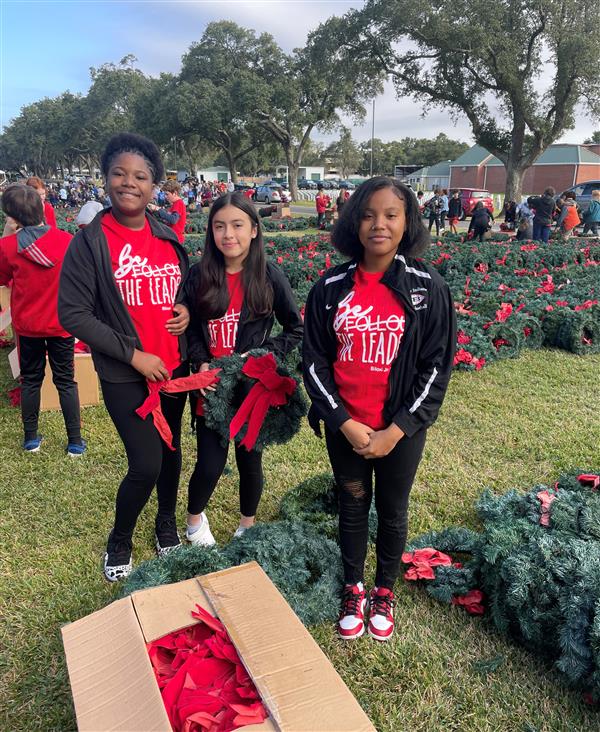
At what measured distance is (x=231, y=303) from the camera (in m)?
2.55

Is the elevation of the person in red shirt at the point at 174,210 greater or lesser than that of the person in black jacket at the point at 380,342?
greater

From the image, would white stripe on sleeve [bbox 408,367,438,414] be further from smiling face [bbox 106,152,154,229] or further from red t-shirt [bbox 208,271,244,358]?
smiling face [bbox 106,152,154,229]

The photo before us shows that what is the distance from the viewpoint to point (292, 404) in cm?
259

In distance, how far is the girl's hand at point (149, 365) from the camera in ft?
7.45

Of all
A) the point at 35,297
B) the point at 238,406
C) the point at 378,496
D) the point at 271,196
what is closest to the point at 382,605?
the point at 378,496

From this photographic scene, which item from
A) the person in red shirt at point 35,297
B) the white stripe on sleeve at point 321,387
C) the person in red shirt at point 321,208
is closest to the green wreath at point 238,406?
the white stripe on sleeve at point 321,387

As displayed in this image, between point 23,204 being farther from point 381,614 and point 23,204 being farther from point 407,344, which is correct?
point 381,614

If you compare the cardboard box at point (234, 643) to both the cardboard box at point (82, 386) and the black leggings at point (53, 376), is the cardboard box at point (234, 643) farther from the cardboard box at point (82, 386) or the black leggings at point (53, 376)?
the cardboard box at point (82, 386)

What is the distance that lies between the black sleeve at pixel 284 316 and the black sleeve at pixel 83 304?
2.32ft

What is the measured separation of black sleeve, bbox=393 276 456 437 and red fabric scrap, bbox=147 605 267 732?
0.98m

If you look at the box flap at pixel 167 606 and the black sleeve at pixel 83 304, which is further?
the black sleeve at pixel 83 304

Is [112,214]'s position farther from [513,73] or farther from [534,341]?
[513,73]

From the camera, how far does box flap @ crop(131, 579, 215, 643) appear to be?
5.83 feet

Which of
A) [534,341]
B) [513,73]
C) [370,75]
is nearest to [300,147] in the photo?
[370,75]
